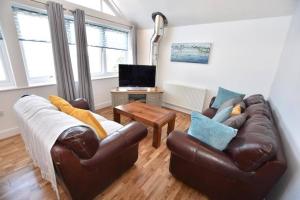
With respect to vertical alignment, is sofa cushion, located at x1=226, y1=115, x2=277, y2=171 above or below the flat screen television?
below

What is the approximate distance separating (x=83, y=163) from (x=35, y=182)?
0.95 meters

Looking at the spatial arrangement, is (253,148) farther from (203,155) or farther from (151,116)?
(151,116)

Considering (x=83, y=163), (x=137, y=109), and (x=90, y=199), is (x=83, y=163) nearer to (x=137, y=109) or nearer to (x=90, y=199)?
(x=90, y=199)

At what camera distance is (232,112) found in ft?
5.75

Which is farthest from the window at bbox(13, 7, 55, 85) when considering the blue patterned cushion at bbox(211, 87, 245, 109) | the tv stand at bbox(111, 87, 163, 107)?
the blue patterned cushion at bbox(211, 87, 245, 109)

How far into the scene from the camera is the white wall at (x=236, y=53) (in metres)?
2.39

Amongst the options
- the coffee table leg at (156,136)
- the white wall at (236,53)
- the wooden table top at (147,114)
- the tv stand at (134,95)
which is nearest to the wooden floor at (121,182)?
the coffee table leg at (156,136)

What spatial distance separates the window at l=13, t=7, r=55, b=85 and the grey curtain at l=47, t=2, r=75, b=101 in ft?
0.83

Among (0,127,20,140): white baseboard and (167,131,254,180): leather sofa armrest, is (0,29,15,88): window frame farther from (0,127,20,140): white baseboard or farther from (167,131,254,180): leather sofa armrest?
(167,131,254,180): leather sofa armrest

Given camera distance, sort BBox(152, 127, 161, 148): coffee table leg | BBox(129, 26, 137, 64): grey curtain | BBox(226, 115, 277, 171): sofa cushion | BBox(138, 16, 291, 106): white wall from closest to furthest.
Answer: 1. BBox(226, 115, 277, 171): sofa cushion
2. BBox(152, 127, 161, 148): coffee table leg
3. BBox(138, 16, 291, 106): white wall
4. BBox(129, 26, 137, 64): grey curtain

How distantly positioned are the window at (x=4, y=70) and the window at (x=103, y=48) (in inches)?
38.9

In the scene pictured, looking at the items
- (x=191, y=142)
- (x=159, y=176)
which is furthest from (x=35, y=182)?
(x=191, y=142)

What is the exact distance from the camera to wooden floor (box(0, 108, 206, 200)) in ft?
4.75

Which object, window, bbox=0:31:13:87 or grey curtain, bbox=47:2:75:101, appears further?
grey curtain, bbox=47:2:75:101
